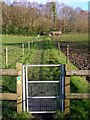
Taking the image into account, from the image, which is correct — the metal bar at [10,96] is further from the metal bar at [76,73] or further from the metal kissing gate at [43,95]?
the metal bar at [76,73]

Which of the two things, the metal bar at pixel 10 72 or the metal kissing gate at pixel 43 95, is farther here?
the metal kissing gate at pixel 43 95

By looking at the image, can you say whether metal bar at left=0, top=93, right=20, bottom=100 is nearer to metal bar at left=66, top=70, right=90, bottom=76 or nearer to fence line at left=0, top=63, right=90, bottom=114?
fence line at left=0, top=63, right=90, bottom=114

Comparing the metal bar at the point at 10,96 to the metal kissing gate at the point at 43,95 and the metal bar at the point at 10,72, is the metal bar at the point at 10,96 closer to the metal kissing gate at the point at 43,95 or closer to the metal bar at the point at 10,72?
the metal kissing gate at the point at 43,95

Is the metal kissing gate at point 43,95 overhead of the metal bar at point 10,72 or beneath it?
beneath

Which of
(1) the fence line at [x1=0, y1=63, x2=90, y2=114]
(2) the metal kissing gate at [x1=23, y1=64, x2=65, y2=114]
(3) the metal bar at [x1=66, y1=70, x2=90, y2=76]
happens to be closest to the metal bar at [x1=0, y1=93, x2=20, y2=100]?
(1) the fence line at [x1=0, y1=63, x2=90, y2=114]

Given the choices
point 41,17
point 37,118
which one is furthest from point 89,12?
point 41,17

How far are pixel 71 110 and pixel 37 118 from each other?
54 cm

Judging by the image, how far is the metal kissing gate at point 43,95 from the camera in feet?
14.6

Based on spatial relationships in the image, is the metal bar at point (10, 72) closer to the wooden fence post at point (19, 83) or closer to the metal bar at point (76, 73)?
the wooden fence post at point (19, 83)

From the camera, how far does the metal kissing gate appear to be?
4465mm

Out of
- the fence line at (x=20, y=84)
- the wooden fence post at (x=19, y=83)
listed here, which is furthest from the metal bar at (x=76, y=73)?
the wooden fence post at (x=19, y=83)

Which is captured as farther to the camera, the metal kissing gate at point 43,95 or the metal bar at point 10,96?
the metal kissing gate at point 43,95

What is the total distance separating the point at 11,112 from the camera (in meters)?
4.57

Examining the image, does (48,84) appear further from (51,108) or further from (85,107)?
(85,107)
